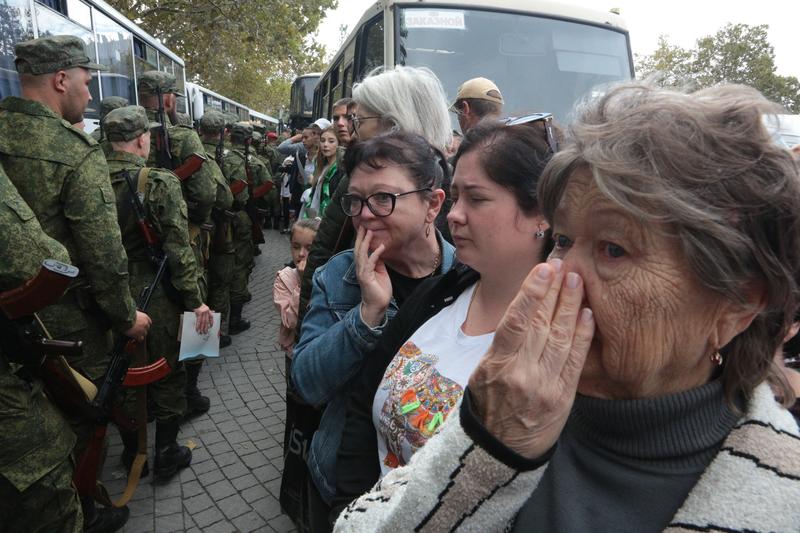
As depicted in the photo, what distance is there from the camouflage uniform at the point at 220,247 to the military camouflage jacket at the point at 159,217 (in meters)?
2.03

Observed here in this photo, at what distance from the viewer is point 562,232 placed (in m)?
1.00

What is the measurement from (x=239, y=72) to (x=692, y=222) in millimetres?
34259

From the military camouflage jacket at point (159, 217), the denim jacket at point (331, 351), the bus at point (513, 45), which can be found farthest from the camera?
the bus at point (513, 45)

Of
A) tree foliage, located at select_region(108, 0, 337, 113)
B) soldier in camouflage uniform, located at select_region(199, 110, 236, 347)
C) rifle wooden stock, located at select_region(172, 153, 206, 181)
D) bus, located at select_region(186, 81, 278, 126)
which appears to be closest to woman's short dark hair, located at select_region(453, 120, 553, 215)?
rifle wooden stock, located at select_region(172, 153, 206, 181)

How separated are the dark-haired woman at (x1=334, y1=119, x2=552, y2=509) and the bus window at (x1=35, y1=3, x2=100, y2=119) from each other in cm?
456

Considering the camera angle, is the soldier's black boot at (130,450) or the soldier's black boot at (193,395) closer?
the soldier's black boot at (130,450)

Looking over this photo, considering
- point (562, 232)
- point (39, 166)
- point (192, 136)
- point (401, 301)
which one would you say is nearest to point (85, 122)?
point (192, 136)

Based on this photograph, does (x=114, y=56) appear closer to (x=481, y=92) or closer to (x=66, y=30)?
(x=66, y=30)

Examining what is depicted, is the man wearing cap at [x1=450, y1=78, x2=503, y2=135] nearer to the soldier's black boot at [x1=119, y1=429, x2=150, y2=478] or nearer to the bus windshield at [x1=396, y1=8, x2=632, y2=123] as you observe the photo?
the bus windshield at [x1=396, y1=8, x2=632, y2=123]

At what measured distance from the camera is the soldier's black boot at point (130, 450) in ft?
12.3

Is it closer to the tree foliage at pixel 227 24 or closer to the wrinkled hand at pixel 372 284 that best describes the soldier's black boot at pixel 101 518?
the wrinkled hand at pixel 372 284

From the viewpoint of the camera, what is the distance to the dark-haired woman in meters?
1.50

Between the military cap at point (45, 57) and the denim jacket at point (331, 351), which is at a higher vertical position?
the military cap at point (45, 57)

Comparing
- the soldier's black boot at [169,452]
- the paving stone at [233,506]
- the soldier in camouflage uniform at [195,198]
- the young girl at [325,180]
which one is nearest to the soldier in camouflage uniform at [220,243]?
the soldier in camouflage uniform at [195,198]
